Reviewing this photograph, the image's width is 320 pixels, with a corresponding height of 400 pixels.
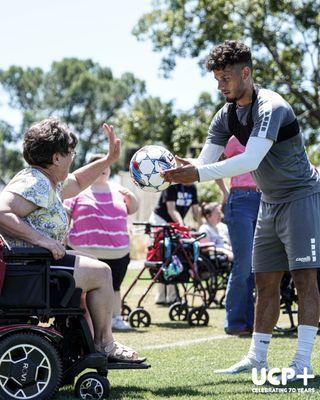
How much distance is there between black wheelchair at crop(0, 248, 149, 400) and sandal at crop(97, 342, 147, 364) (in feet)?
0.26


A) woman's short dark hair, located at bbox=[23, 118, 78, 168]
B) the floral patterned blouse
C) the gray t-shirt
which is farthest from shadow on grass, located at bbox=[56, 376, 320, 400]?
woman's short dark hair, located at bbox=[23, 118, 78, 168]

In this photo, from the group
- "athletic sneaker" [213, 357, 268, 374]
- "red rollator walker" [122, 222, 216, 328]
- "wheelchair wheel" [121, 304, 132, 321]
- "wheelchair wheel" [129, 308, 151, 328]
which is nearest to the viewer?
"athletic sneaker" [213, 357, 268, 374]

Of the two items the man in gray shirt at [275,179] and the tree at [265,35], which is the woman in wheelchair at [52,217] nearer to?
the man in gray shirt at [275,179]

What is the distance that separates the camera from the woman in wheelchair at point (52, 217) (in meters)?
5.63

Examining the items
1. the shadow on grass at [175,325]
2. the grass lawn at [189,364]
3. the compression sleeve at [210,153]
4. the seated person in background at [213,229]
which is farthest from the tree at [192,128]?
the compression sleeve at [210,153]

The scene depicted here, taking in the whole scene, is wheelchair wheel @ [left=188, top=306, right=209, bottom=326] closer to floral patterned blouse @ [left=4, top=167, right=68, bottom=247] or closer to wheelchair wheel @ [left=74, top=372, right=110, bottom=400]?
floral patterned blouse @ [left=4, top=167, right=68, bottom=247]

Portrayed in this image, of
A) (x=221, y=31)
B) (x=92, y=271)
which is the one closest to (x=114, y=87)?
(x=221, y=31)

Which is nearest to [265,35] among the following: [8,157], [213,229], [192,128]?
[192,128]

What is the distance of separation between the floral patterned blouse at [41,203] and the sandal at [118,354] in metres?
0.73

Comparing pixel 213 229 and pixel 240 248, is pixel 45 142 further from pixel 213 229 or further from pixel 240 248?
pixel 213 229

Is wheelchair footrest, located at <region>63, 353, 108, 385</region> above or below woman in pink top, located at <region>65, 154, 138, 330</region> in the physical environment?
below

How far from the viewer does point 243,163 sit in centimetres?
589

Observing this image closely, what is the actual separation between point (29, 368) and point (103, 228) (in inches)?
187

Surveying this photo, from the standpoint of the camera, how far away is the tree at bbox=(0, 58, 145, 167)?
74.1m
